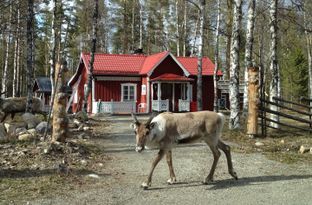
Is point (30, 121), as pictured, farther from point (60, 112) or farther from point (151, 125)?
point (151, 125)

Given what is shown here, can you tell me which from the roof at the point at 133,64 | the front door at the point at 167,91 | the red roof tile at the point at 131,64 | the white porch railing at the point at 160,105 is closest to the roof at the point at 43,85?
the roof at the point at 133,64

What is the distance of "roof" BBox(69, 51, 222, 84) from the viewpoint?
31.9 m

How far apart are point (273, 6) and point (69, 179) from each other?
41.7 ft

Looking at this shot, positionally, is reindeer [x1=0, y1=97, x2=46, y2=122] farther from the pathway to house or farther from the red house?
the red house

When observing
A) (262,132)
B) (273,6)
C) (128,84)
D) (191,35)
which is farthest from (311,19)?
(262,132)

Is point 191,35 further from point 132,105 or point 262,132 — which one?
point 262,132

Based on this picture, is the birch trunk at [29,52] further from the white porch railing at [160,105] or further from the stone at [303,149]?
the white porch railing at [160,105]

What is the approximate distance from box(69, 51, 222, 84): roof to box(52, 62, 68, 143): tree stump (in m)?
19.0

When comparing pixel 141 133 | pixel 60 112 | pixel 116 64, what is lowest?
pixel 141 133

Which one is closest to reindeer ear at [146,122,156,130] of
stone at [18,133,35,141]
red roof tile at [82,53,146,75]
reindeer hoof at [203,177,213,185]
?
reindeer hoof at [203,177,213,185]

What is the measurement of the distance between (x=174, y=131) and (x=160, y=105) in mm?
23553

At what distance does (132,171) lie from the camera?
30.5 feet

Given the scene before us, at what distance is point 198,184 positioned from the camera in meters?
7.96

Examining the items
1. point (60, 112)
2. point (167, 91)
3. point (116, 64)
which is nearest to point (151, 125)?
point (60, 112)
